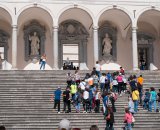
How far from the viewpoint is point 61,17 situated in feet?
92.8

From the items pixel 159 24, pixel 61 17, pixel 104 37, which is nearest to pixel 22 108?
pixel 61 17

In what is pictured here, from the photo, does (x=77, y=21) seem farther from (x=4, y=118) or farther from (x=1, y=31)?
(x=4, y=118)

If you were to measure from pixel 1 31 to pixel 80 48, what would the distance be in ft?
20.2

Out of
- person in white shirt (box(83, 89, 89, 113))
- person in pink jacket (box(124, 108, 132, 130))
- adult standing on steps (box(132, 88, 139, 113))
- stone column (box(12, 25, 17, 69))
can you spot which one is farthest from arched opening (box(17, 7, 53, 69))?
person in pink jacket (box(124, 108, 132, 130))

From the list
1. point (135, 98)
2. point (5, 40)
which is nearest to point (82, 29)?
point (5, 40)

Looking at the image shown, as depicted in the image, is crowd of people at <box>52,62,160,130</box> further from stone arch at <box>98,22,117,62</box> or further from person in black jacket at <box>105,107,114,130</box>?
stone arch at <box>98,22,117,62</box>

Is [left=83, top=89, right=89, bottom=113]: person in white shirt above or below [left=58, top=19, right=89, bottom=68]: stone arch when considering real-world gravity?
below

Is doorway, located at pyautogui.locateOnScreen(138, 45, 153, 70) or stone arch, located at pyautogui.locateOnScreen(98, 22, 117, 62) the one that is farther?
doorway, located at pyautogui.locateOnScreen(138, 45, 153, 70)

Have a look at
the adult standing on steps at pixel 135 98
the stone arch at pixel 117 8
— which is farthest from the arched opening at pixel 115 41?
the adult standing on steps at pixel 135 98

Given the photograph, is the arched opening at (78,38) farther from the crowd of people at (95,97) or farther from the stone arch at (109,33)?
the crowd of people at (95,97)

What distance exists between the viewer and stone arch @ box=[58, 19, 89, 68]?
96.9 feet

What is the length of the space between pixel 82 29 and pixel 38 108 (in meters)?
13.9

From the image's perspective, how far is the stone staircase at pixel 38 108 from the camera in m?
15.1

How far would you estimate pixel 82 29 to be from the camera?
2969 cm
